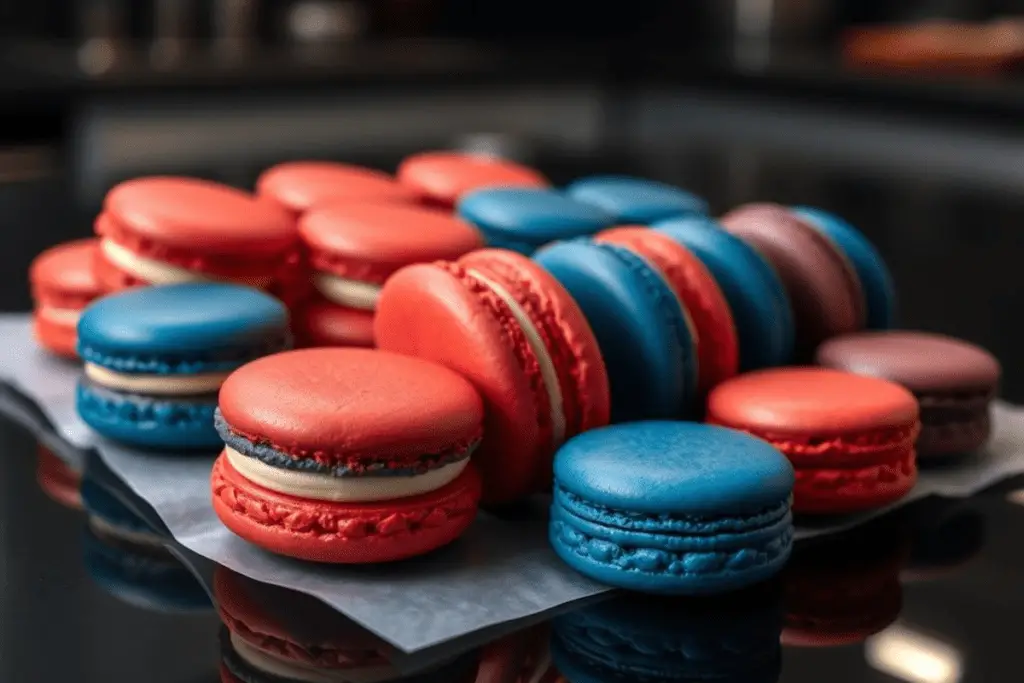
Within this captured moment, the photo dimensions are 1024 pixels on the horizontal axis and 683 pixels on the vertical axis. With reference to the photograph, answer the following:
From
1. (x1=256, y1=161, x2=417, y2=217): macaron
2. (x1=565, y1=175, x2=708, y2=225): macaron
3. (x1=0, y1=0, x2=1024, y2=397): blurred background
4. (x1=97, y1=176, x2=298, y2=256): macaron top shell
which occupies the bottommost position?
(x1=0, y1=0, x2=1024, y2=397): blurred background

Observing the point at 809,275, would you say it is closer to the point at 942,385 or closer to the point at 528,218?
the point at 942,385

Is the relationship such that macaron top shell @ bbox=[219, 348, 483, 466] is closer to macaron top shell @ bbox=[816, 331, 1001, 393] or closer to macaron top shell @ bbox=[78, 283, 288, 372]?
macaron top shell @ bbox=[78, 283, 288, 372]

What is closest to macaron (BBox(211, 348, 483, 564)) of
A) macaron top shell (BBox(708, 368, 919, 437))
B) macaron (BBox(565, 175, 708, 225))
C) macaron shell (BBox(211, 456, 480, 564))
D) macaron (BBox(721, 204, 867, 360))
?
macaron shell (BBox(211, 456, 480, 564))

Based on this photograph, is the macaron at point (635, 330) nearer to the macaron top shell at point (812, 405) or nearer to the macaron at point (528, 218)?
the macaron top shell at point (812, 405)

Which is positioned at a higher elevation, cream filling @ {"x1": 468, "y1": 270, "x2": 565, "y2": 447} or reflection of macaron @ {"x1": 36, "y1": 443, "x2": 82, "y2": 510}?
cream filling @ {"x1": 468, "y1": 270, "x2": 565, "y2": 447}

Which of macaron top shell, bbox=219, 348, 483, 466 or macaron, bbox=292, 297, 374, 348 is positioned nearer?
macaron top shell, bbox=219, 348, 483, 466

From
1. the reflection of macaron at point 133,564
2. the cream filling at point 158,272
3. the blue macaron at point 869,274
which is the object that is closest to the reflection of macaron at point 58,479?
the reflection of macaron at point 133,564

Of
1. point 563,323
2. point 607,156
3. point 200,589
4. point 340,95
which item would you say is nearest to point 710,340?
point 563,323
